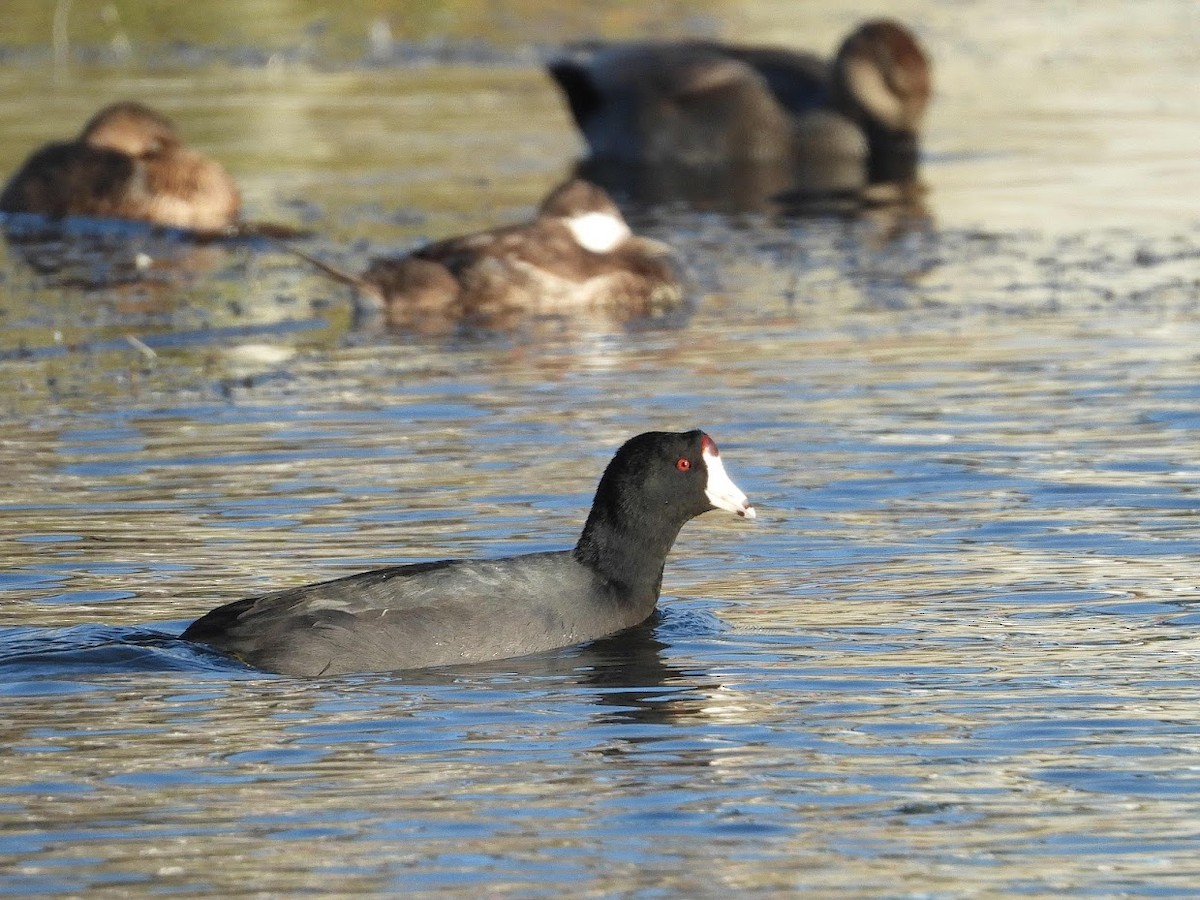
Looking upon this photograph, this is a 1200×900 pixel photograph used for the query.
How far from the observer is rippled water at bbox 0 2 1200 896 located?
7.03m

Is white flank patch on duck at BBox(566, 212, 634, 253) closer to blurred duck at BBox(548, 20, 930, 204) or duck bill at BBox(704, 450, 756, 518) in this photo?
blurred duck at BBox(548, 20, 930, 204)

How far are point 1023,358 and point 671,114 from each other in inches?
428

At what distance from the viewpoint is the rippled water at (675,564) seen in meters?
7.03

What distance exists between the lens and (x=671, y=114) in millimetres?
25000

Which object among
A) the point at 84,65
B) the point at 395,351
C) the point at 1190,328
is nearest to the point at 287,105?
the point at 84,65

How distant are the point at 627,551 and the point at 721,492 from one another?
1.42 feet

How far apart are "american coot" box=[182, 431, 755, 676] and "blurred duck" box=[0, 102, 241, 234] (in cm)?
1120

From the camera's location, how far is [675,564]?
1077 centimetres

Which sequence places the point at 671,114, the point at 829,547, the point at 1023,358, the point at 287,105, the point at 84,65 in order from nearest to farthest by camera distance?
1. the point at 829,547
2. the point at 1023,358
3. the point at 671,114
4. the point at 287,105
5. the point at 84,65

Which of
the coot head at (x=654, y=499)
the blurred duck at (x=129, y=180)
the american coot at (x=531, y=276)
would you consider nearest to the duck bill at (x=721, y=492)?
the coot head at (x=654, y=499)

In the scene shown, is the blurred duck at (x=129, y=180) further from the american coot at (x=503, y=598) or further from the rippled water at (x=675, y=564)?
the american coot at (x=503, y=598)

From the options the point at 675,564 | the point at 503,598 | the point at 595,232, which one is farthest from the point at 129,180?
the point at 503,598

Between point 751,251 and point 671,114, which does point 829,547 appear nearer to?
point 751,251

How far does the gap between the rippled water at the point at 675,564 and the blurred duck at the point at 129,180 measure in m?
0.53
